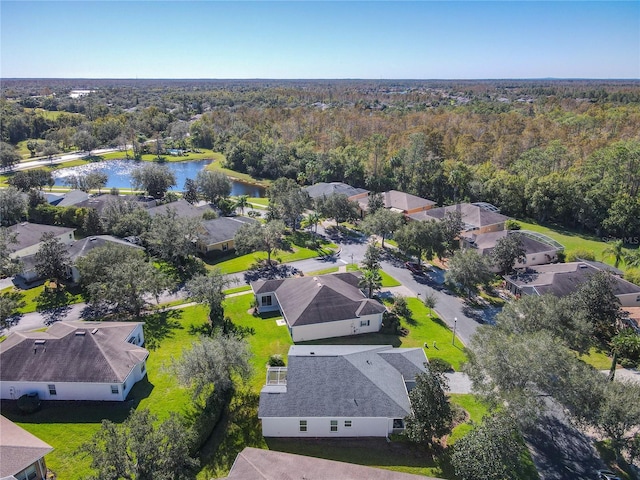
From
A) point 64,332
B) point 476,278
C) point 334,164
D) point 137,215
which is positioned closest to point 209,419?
point 64,332

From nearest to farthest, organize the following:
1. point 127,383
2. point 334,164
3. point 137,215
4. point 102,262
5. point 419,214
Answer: point 127,383
point 102,262
point 137,215
point 419,214
point 334,164

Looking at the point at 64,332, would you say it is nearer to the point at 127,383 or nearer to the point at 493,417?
the point at 127,383

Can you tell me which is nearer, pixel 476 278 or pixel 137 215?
pixel 476 278

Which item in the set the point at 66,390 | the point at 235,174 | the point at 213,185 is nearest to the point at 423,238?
the point at 66,390

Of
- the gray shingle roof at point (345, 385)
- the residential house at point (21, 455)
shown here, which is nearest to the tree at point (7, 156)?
the residential house at point (21, 455)

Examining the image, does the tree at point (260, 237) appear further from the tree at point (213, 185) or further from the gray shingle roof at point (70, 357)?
the tree at point (213, 185)

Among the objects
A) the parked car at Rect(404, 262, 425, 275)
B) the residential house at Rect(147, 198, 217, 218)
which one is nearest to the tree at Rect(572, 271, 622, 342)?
the parked car at Rect(404, 262, 425, 275)

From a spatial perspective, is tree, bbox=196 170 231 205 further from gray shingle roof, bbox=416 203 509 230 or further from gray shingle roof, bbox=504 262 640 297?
gray shingle roof, bbox=504 262 640 297
